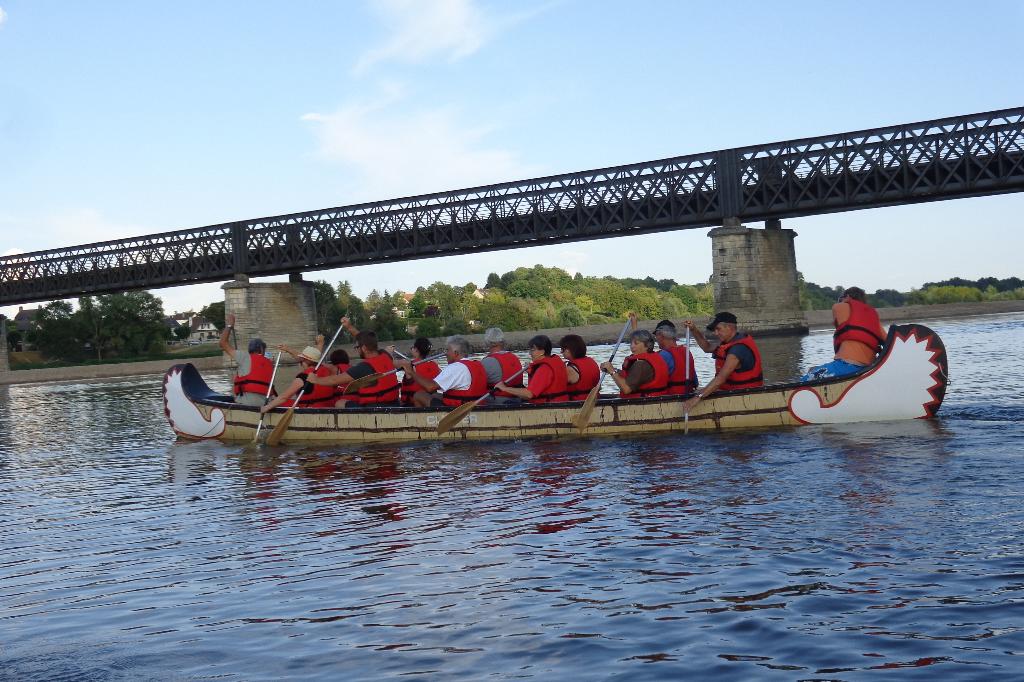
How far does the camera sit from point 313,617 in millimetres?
8102

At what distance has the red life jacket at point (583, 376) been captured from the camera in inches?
727

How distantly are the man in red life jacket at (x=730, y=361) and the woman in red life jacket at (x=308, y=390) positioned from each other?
7350 millimetres

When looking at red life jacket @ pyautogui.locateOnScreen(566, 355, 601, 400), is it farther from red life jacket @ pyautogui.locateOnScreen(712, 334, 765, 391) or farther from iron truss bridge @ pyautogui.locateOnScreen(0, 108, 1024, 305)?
iron truss bridge @ pyautogui.locateOnScreen(0, 108, 1024, 305)

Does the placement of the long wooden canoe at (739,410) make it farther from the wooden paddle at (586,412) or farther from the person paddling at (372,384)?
the person paddling at (372,384)

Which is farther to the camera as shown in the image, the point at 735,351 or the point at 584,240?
the point at 584,240

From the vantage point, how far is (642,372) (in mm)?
17969

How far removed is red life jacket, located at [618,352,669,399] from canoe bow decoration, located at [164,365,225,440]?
29.5ft

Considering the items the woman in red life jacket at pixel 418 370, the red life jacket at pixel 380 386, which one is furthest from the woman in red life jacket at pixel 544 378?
the red life jacket at pixel 380 386

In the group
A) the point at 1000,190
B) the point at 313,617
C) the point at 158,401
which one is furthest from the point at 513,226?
the point at 313,617

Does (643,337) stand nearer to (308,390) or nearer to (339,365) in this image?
(339,365)

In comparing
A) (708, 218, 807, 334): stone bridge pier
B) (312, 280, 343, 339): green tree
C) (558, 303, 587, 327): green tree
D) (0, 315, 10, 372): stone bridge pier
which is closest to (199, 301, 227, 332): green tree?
(312, 280, 343, 339): green tree

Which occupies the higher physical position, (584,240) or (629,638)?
(584,240)

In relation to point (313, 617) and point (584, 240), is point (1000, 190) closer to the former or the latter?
point (584, 240)

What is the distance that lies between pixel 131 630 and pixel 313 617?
135 centimetres
